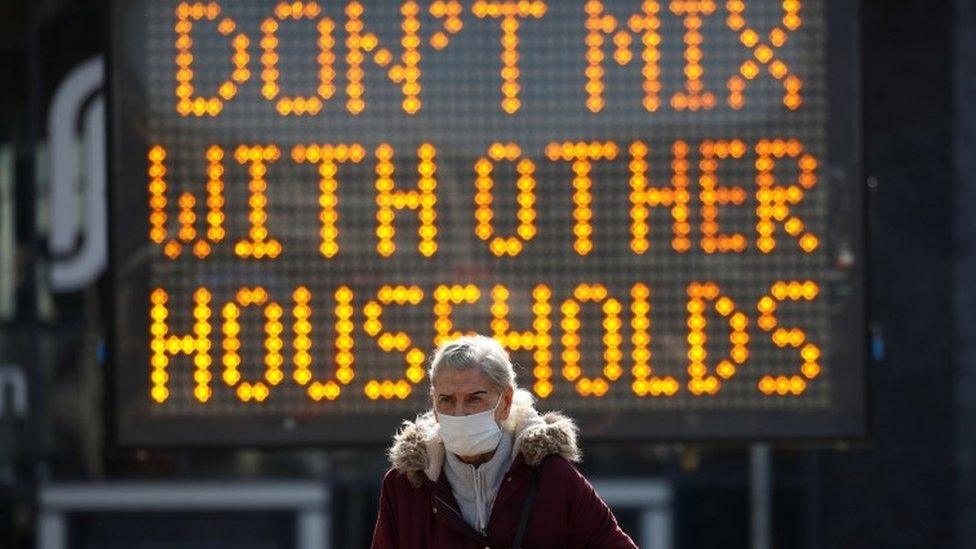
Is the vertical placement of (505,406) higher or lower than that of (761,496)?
higher

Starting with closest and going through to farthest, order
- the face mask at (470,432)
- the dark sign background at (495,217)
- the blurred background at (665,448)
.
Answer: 1. the face mask at (470,432)
2. the dark sign background at (495,217)
3. the blurred background at (665,448)

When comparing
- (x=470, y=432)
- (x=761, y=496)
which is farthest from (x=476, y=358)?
(x=761, y=496)

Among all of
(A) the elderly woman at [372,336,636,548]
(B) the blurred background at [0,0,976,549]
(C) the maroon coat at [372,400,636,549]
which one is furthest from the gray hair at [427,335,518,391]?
(B) the blurred background at [0,0,976,549]

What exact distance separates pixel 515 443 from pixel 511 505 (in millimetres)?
102

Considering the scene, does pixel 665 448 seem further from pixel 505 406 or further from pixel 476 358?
pixel 476 358

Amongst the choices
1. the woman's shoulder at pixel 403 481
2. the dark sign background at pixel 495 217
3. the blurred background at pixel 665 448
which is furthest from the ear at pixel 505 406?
the blurred background at pixel 665 448

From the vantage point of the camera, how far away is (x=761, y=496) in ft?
20.5

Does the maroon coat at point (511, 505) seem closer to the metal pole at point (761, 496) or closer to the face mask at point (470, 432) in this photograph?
the face mask at point (470, 432)

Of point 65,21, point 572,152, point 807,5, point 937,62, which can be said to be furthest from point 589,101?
point 65,21

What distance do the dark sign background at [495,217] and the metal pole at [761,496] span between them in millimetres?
1030

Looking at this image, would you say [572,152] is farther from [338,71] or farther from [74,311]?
[74,311]

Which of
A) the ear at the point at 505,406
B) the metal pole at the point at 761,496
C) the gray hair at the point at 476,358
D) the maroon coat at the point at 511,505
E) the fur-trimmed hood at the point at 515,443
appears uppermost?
the gray hair at the point at 476,358

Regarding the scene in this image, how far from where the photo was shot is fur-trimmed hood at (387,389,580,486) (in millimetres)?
3262

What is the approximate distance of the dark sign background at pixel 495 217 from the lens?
5.14 m
